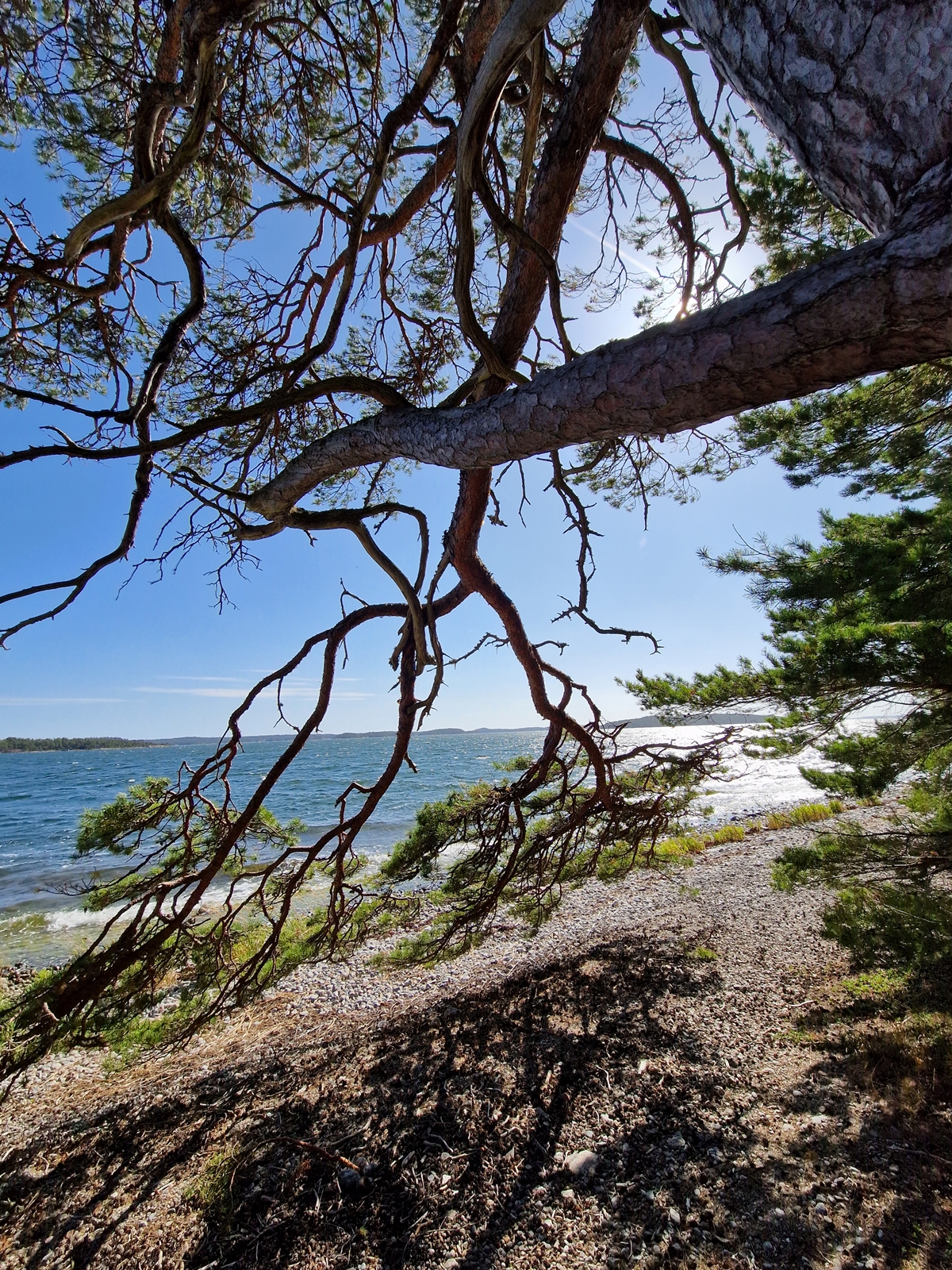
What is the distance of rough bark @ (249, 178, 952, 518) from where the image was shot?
582 millimetres

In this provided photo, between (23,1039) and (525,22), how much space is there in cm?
327

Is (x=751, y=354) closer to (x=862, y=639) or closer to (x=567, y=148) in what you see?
(x=567, y=148)

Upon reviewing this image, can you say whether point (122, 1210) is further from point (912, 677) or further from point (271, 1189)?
point (912, 677)

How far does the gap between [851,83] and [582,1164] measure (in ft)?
11.9

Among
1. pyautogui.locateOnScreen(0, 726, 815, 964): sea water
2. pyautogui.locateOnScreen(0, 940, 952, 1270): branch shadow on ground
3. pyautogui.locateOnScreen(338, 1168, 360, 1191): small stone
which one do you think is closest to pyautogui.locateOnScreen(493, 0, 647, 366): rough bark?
pyautogui.locateOnScreen(0, 726, 815, 964): sea water

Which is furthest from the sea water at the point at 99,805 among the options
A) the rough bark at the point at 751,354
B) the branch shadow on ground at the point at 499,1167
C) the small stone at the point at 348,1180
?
the rough bark at the point at 751,354

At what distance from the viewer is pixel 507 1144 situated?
2.58 meters

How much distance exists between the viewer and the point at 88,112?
251 centimetres

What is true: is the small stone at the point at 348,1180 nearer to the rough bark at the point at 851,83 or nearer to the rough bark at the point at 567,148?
the rough bark at the point at 567,148

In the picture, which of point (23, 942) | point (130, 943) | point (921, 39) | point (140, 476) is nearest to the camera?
point (921, 39)

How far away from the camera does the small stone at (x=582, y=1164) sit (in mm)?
2398

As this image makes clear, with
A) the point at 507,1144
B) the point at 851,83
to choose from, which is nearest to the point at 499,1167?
the point at 507,1144

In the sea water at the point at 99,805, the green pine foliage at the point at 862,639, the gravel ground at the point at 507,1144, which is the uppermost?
the green pine foliage at the point at 862,639

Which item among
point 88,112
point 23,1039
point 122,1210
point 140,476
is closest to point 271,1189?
point 122,1210
